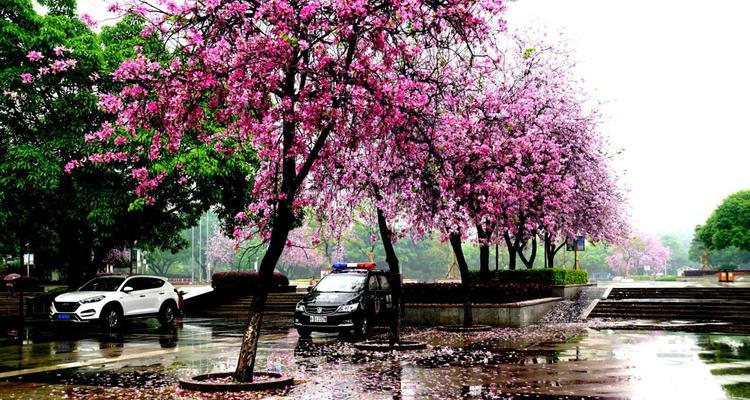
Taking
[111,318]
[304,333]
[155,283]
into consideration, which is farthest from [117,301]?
[304,333]

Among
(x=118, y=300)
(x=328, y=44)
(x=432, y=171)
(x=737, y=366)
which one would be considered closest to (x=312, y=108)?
(x=328, y=44)

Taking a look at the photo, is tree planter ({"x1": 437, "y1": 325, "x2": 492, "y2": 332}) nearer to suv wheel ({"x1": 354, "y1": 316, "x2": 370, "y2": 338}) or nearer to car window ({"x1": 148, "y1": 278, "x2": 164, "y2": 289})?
suv wheel ({"x1": 354, "y1": 316, "x2": 370, "y2": 338})

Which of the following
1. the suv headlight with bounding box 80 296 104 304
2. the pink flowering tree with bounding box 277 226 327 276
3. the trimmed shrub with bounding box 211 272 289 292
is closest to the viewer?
the suv headlight with bounding box 80 296 104 304

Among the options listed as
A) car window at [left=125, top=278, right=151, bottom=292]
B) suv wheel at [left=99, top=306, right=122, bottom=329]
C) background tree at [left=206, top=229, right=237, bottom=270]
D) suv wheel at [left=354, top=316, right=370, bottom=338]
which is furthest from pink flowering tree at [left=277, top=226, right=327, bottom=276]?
suv wheel at [left=354, top=316, right=370, bottom=338]

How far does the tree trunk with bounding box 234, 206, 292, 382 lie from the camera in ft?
38.9

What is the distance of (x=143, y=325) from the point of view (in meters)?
26.6

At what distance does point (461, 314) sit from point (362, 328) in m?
4.34

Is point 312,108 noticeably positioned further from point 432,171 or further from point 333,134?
point 432,171

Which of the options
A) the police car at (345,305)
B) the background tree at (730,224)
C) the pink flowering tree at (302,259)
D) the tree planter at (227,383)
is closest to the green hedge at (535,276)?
the police car at (345,305)

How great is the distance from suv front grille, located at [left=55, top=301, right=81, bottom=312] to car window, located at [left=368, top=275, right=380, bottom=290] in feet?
28.8

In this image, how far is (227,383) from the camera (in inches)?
459

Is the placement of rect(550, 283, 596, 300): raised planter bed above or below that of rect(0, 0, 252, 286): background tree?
below

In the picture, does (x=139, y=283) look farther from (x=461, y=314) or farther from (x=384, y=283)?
(x=461, y=314)

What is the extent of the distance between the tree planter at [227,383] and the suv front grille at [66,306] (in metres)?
12.2
